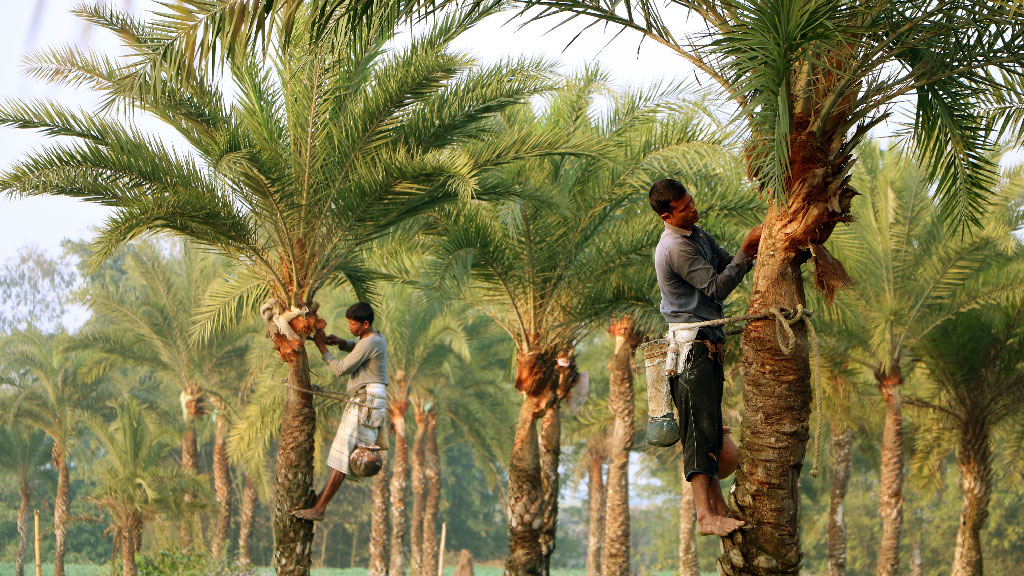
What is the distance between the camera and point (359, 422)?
9.36 m

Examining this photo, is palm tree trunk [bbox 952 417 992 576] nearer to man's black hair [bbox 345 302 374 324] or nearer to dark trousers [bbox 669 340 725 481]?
man's black hair [bbox 345 302 374 324]

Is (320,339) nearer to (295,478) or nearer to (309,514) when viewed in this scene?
(295,478)

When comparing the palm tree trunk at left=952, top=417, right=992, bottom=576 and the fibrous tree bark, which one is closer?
the palm tree trunk at left=952, top=417, right=992, bottom=576

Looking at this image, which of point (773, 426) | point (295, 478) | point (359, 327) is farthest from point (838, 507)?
point (773, 426)

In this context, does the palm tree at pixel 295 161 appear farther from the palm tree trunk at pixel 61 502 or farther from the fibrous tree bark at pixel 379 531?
the palm tree trunk at pixel 61 502

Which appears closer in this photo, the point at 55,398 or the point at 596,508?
the point at 55,398

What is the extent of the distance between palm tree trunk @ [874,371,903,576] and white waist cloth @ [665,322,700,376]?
1228cm

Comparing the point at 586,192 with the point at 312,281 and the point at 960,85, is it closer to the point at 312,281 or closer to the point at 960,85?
the point at 312,281

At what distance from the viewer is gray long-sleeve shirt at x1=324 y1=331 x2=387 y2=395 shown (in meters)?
9.13

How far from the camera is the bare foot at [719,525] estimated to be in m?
5.66

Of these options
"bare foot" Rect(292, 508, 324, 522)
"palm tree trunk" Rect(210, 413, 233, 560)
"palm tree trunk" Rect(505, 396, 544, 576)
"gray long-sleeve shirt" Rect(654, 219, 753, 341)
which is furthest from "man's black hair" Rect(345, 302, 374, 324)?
"palm tree trunk" Rect(210, 413, 233, 560)

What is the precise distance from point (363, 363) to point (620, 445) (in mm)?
10355

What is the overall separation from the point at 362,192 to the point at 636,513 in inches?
3293

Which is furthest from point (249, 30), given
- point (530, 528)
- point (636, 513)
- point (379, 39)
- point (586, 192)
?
point (636, 513)
